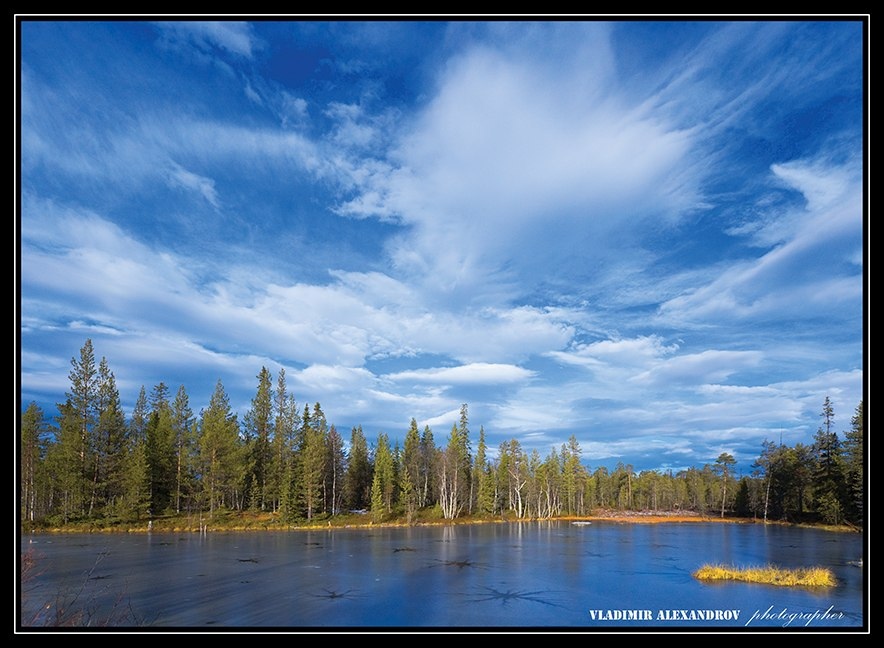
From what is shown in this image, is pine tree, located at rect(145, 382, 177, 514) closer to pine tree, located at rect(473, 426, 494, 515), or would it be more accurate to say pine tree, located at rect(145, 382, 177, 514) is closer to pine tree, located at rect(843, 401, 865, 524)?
pine tree, located at rect(473, 426, 494, 515)

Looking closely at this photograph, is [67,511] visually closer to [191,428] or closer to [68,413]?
[68,413]

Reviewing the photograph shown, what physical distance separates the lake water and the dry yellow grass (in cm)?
87

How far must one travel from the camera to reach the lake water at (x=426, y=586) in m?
21.3

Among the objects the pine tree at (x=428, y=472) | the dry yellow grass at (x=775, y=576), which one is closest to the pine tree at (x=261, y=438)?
the pine tree at (x=428, y=472)

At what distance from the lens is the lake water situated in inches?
840

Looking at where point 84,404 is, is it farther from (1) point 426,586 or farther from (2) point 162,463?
(1) point 426,586

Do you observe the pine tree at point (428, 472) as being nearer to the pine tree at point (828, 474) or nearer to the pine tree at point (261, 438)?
the pine tree at point (261, 438)

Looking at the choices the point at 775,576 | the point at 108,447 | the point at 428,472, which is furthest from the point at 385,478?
the point at 775,576

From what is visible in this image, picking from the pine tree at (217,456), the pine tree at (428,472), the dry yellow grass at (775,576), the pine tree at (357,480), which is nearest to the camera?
the dry yellow grass at (775,576)

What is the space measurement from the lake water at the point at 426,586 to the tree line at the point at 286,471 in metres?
15.2

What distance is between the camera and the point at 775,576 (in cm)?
3058

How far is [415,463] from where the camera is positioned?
302ft

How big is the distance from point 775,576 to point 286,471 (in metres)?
60.4
